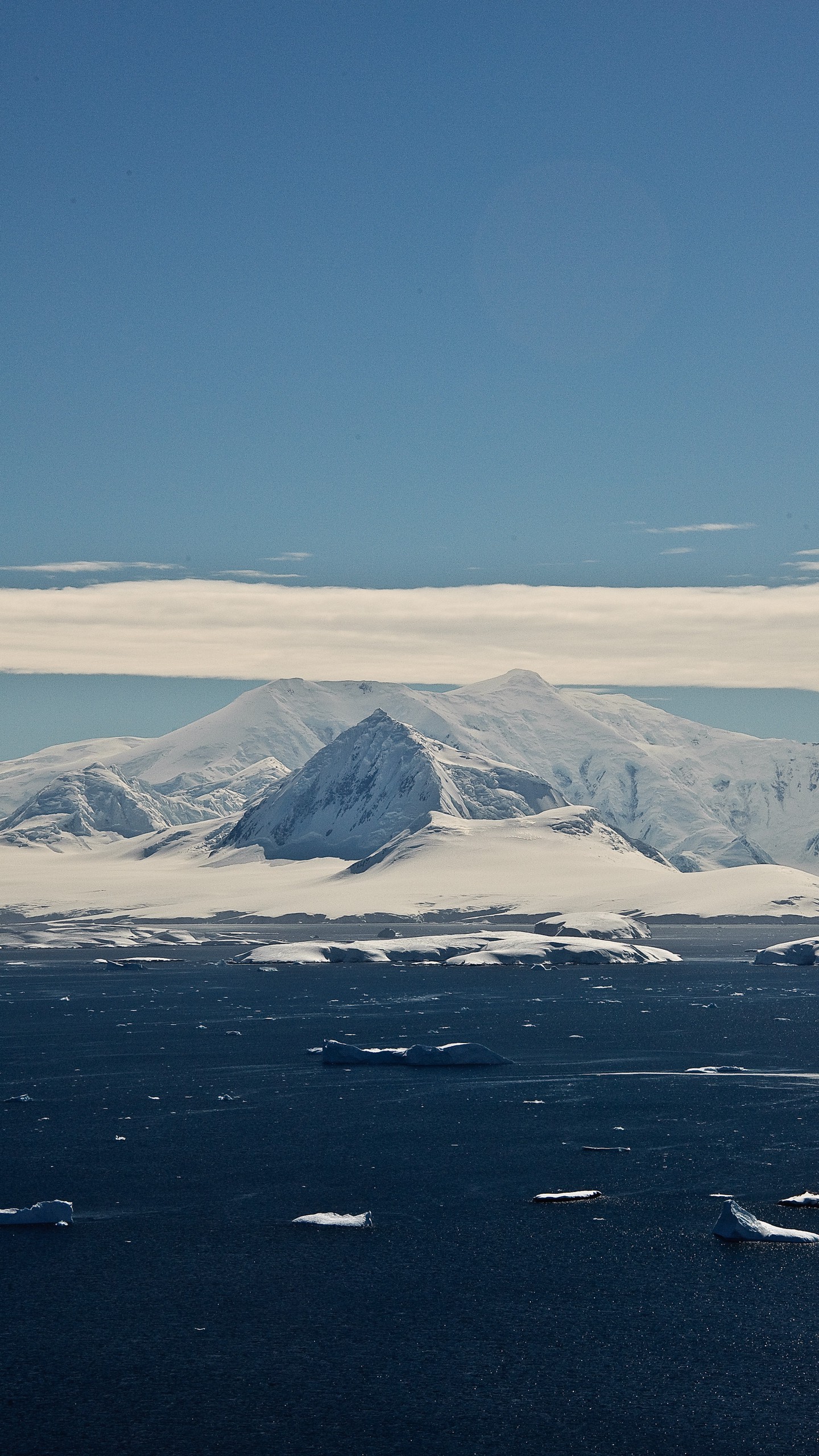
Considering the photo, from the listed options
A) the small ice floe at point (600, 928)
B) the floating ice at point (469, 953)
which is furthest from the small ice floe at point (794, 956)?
the small ice floe at point (600, 928)

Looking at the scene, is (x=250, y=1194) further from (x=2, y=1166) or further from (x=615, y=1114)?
(x=615, y=1114)

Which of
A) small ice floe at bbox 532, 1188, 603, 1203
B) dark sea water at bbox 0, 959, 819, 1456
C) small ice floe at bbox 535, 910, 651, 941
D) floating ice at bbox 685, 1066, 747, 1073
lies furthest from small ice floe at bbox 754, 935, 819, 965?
small ice floe at bbox 532, 1188, 603, 1203

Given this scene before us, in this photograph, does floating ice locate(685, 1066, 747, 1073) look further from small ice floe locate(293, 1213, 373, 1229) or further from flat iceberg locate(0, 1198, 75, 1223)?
flat iceberg locate(0, 1198, 75, 1223)

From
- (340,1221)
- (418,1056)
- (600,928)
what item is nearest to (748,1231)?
(340,1221)

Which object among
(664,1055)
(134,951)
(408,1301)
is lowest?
(134,951)

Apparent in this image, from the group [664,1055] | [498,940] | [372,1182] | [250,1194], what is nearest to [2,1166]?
[250,1194]

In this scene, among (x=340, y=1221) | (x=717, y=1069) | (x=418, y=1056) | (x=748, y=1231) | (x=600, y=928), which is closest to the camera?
(x=748, y=1231)

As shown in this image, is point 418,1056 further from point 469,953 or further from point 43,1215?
point 469,953
